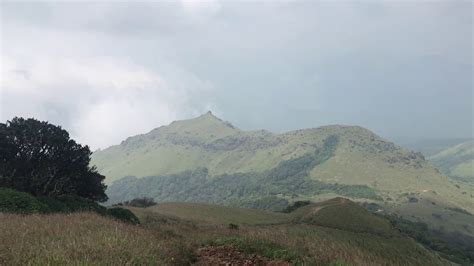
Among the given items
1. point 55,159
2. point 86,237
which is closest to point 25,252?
point 86,237

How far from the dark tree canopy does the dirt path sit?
158ft

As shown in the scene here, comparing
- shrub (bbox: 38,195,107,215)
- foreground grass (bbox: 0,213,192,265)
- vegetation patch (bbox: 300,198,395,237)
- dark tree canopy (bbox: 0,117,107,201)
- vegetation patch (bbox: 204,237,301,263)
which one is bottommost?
vegetation patch (bbox: 300,198,395,237)

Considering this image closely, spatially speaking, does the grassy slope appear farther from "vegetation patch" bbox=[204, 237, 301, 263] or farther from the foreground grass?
the foreground grass

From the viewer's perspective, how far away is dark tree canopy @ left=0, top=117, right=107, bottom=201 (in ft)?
202

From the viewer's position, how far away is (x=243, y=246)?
18203mm

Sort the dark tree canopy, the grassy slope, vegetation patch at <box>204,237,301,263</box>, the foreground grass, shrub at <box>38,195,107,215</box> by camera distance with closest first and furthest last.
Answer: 1. the foreground grass
2. vegetation patch at <box>204,237,301,263</box>
3. shrub at <box>38,195,107,215</box>
4. the dark tree canopy
5. the grassy slope

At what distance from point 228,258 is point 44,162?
184ft

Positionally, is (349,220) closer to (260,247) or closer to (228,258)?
(260,247)

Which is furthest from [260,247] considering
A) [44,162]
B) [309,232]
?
[44,162]

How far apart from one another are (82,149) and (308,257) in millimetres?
60110

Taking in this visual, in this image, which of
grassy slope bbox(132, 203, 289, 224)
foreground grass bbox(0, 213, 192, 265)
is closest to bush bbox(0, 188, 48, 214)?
foreground grass bbox(0, 213, 192, 265)

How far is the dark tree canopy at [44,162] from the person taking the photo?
61531 millimetres

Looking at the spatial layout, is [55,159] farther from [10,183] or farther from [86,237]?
[86,237]

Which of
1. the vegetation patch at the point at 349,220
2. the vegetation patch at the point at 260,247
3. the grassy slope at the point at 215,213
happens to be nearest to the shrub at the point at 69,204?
the grassy slope at the point at 215,213
